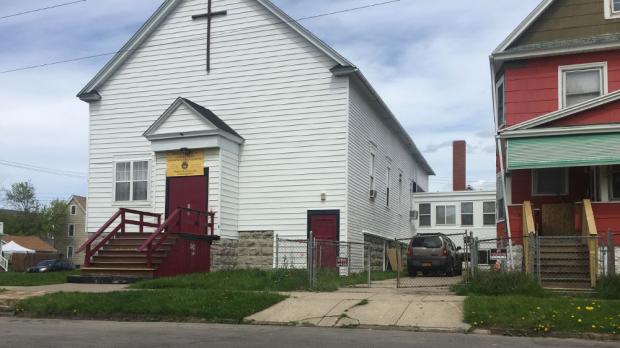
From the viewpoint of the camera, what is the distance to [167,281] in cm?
1652

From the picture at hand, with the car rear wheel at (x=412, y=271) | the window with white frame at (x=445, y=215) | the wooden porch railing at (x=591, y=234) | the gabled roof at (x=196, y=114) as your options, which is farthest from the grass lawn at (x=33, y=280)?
the window with white frame at (x=445, y=215)

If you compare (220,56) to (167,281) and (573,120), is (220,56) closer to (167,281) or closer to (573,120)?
(167,281)

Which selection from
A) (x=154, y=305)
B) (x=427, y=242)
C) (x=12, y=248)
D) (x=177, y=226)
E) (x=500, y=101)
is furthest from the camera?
(x=12, y=248)

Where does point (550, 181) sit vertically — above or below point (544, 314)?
above

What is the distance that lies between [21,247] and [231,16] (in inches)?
2267

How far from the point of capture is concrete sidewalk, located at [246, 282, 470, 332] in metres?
11.7

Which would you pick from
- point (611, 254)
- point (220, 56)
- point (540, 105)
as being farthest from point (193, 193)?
point (611, 254)

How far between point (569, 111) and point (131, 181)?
15339mm

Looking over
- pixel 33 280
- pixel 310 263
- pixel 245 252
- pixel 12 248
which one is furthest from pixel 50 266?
pixel 310 263

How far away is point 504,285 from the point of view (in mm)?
14000

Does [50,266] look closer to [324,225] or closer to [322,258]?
[324,225]

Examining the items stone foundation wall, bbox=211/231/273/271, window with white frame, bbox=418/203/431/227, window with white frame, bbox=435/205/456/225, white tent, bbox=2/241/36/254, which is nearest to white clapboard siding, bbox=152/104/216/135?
stone foundation wall, bbox=211/231/273/271

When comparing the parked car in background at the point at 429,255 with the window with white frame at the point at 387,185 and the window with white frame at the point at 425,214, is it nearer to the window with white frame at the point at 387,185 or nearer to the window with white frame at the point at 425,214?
the window with white frame at the point at 387,185

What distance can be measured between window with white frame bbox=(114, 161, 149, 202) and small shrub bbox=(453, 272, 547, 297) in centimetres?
1337
